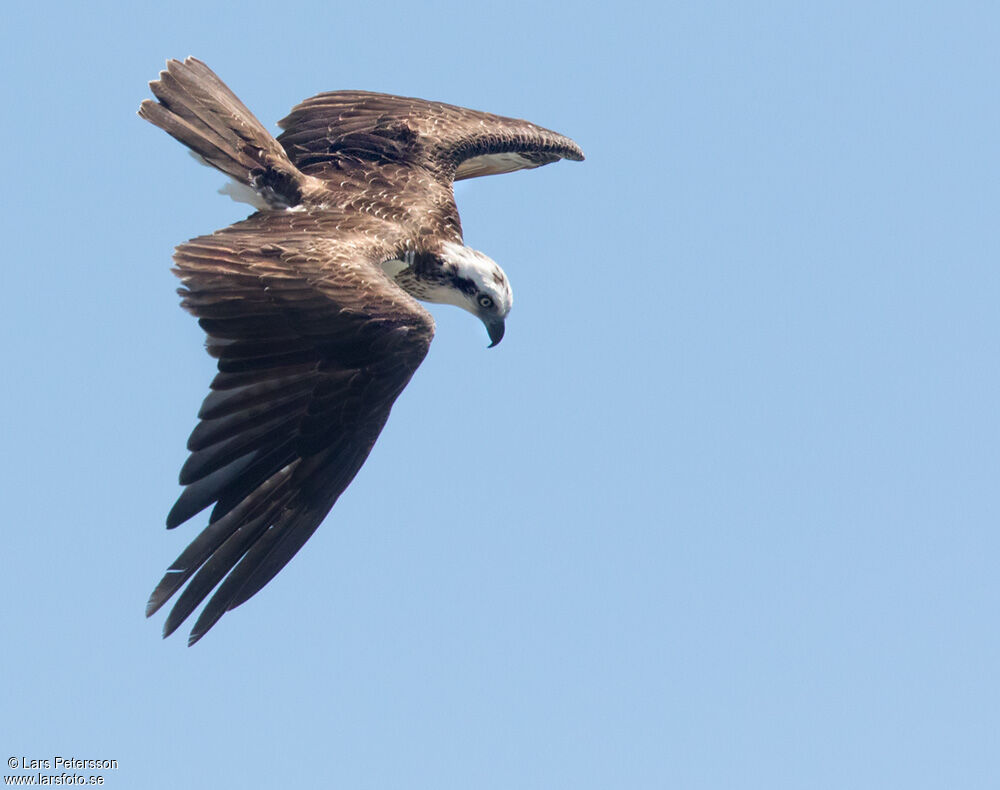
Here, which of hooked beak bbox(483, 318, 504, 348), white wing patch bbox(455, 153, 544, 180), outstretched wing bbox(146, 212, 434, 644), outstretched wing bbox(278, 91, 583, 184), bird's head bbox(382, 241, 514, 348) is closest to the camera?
outstretched wing bbox(146, 212, 434, 644)

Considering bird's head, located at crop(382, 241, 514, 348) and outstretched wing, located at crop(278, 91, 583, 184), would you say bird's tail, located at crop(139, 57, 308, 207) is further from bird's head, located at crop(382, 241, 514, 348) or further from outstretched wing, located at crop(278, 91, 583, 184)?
bird's head, located at crop(382, 241, 514, 348)

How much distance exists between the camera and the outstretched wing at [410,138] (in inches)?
604

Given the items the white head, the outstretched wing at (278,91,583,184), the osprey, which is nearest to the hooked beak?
the white head

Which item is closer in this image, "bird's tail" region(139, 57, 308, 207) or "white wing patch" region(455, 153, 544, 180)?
"bird's tail" region(139, 57, 308, 207)

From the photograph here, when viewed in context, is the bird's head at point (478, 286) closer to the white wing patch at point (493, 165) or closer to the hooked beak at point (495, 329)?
the hooked beak at point (495, 329)

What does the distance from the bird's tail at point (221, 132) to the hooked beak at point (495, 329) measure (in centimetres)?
200

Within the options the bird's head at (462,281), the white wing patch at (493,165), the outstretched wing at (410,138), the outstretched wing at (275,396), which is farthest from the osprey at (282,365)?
the white wing patch at (493,165)

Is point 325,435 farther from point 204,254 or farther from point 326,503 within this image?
point 204,254

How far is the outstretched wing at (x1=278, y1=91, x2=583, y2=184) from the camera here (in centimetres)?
1535

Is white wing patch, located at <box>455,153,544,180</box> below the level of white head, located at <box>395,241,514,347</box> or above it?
above

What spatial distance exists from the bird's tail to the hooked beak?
200cm

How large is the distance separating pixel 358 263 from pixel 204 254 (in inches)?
46.3

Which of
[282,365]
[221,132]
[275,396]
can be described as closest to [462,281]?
[221,132]

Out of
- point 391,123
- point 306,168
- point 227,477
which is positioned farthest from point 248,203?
point 227,477
